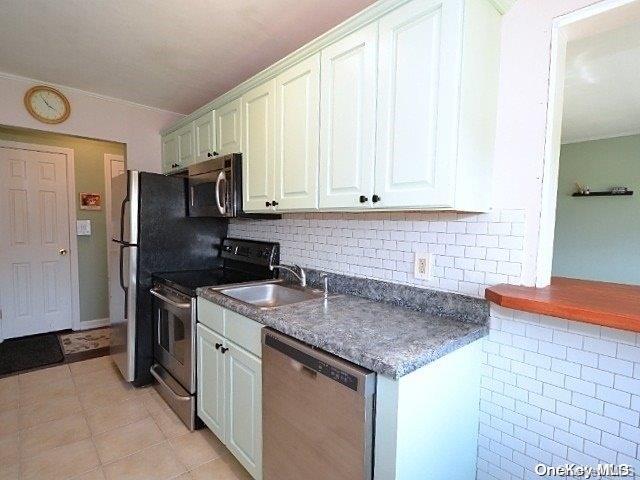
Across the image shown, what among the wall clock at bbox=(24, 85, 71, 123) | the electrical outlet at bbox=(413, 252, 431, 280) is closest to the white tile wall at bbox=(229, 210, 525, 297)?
the electrical outlet at bbox=(413, 252, 431, 280)

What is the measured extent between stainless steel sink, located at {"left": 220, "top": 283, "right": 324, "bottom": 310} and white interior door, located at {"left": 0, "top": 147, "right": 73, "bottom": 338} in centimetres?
281

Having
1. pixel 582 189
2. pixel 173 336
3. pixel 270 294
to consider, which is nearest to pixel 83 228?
pixel 173 336

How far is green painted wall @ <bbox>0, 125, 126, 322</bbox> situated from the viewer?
3.66 m

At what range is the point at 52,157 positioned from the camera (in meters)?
3.48

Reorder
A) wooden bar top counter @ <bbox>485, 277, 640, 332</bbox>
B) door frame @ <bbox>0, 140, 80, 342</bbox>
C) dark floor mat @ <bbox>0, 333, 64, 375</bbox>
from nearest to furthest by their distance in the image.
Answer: wooden bar top counter @ <bbox>485, 277, 640, 332</bbox> → dark floor mat @ <bbox>0, 333, 64, 375</bbox> → door frame @ <bbox>0, 140, 80, 342</bbox>

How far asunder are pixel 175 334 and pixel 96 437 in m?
0.70

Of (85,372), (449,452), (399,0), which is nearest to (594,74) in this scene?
(399,0)

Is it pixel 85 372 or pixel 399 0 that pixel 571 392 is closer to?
pixel 399 0

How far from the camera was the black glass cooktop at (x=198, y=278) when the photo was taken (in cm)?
210

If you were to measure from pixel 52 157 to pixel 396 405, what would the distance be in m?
4.19

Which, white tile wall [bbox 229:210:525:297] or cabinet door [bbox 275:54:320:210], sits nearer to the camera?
white tile wall [bbox 229:210:525:297]

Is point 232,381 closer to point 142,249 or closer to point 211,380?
point 211,380

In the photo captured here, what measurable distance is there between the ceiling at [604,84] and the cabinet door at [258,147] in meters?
1.43

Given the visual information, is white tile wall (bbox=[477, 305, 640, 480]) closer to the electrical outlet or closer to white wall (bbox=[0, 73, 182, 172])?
the electrical outlet
